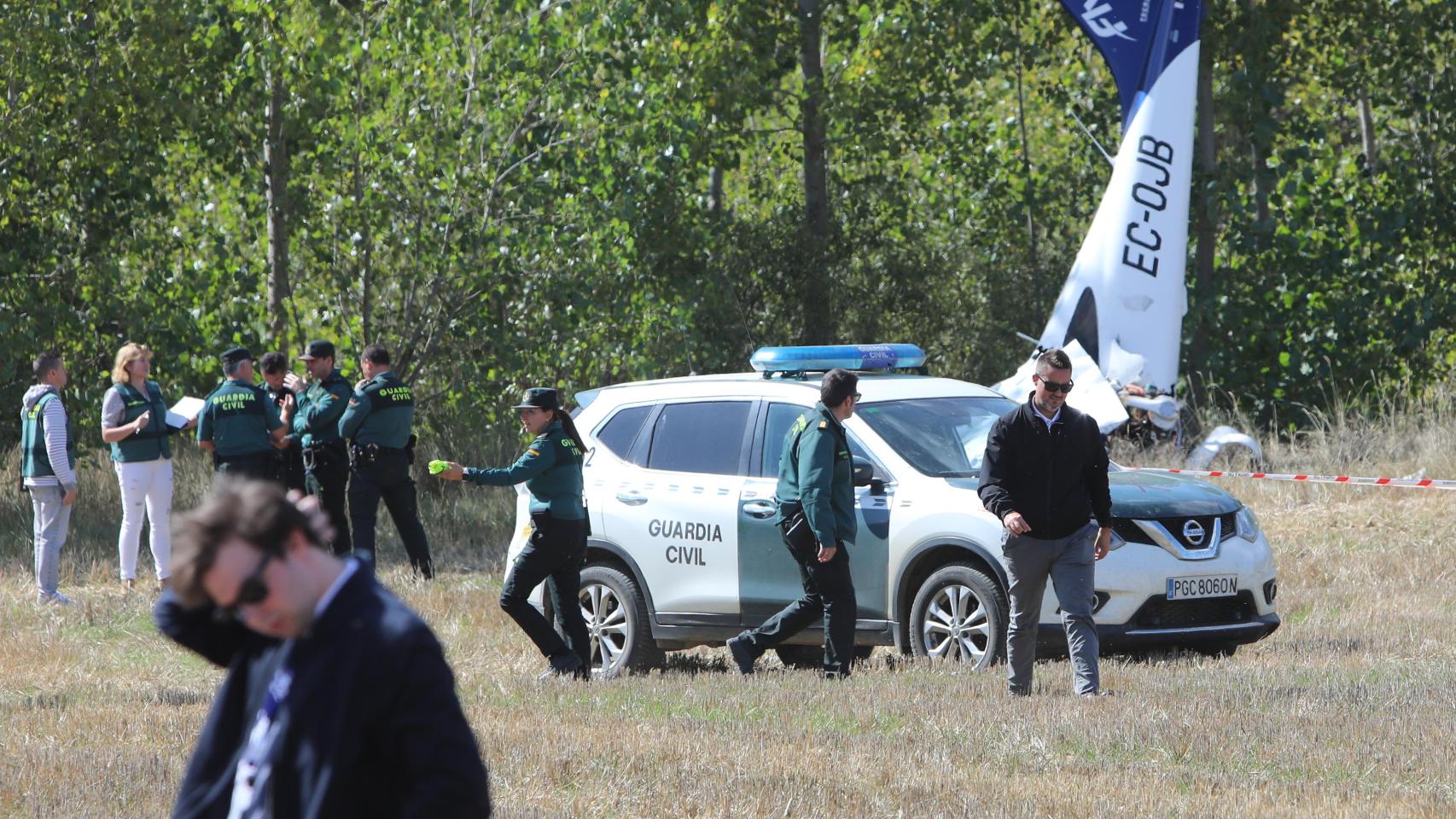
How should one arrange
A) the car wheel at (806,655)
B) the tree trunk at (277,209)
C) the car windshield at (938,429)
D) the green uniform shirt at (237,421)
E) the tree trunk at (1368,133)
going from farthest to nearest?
the tree trunk at (1368,133), the tree trunk at (277,209), the green uniform shirt at (237,421), the car wheel at (806,655), the car windshield at (938,429)

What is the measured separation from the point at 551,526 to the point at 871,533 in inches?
67.4

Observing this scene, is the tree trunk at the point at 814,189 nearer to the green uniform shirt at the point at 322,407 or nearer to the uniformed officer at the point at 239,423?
the green uniform shirt at the point at 322,407

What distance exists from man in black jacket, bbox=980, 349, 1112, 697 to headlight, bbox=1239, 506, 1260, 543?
5.43 feet

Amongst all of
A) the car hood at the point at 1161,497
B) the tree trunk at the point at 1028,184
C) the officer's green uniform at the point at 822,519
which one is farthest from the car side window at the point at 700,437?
the tree trunk at the point at 1028,184

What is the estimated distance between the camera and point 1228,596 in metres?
9.52

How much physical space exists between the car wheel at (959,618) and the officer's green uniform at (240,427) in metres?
→ 5.63

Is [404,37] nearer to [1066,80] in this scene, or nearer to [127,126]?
[127,126]

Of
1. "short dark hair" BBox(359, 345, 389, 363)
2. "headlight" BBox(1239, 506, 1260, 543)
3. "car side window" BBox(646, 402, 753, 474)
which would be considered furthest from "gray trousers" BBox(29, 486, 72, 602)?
"headlight" BBox(1239, 506, 1260, 543)

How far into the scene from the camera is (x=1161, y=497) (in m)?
9.59

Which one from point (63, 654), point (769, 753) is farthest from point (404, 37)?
point (769, 753)

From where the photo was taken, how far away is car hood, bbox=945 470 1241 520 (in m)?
9.44

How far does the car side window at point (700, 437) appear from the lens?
10.3m

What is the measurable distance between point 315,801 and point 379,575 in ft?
39.6

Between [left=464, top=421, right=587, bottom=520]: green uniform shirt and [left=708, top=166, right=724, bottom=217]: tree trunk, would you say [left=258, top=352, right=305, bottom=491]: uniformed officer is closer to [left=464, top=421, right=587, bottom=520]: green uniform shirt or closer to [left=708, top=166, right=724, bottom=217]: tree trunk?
[left=464, top=421, right=587, bottom=520]: green uniform shirt
